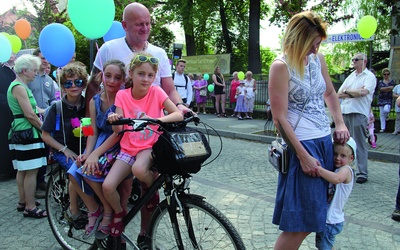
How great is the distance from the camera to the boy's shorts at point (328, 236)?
2.54 meters

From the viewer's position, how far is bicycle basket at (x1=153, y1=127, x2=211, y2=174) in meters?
2.29

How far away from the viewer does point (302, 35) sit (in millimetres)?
2154

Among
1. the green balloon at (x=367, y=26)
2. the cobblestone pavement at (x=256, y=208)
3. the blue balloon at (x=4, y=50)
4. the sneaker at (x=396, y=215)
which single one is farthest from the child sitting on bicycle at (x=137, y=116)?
the green balloon at (x=367, y=26)

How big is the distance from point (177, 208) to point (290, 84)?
1120mm

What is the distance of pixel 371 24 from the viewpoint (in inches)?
305

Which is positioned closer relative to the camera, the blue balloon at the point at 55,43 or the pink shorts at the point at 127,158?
the pink shorts at the point at 127,158

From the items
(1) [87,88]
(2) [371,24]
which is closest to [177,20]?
(2) [371,24]

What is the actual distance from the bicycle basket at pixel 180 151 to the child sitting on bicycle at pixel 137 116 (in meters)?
0.19

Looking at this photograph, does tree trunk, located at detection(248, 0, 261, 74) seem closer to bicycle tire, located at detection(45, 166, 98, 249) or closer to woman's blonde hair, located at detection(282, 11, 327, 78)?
bicycle tire, located at detection(45, 166, 98, 249)

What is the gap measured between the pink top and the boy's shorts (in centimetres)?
142

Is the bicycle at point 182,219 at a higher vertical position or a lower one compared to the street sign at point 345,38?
lower

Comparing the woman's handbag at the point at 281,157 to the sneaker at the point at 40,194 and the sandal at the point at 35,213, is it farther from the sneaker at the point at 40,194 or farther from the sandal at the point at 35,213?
the sneaker at the point at 40,194

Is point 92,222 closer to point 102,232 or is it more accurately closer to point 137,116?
point 102,232

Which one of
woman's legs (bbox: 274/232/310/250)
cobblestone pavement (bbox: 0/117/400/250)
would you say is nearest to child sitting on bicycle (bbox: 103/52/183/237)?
woman's legs (bbox: 274/232/310/250)
